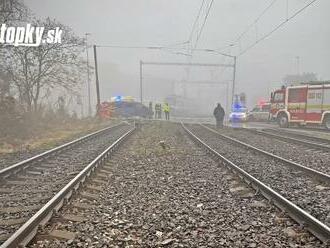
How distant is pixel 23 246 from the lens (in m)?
4.65

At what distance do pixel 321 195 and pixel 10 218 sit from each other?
5.57 metres

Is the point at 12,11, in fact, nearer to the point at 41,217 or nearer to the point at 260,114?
the point at 41,217

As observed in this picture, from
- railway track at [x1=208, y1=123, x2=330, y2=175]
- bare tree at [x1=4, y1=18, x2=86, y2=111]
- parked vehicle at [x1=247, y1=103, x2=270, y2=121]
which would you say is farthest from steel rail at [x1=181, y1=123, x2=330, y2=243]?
parked vehicle at [x1=247, y1=103, x2=270, y2=121]

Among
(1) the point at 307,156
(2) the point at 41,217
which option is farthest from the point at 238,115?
(2) the point at 41,217

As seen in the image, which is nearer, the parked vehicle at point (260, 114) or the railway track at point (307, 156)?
the railway track at point (307, 156)

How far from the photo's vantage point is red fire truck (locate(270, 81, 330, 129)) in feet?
95.1

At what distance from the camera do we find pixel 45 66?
29.0 m

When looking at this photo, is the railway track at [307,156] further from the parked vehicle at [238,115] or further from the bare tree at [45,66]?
the parked vehicle at [238,115]

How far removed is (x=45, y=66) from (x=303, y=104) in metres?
19.1

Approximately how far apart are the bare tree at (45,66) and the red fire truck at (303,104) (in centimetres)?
1627

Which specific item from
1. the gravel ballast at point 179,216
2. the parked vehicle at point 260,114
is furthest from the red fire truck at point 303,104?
the gravel ballast at point 179,216

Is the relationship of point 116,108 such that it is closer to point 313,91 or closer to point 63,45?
point 63,45

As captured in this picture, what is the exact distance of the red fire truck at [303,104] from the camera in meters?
29.0

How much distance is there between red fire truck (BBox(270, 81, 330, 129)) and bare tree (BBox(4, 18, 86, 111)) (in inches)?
640
